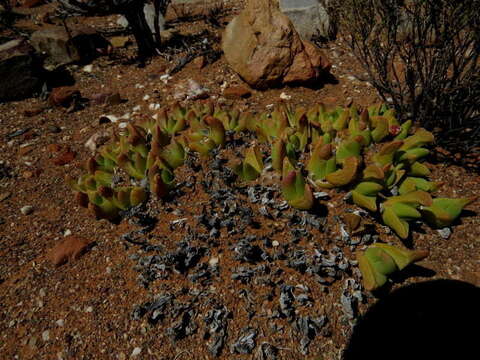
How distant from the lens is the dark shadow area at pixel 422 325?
1609mm

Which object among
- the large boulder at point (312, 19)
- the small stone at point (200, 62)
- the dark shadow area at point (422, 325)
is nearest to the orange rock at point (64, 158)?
the small stone at point (200, 62)

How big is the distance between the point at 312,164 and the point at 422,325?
1065mm

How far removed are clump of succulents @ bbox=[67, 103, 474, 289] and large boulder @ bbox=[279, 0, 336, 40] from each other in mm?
2253

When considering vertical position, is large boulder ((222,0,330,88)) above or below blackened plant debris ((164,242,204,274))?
above

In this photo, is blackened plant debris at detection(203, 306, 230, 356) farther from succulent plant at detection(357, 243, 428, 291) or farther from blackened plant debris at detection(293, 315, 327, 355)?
succulent plant at detection(357, 243, 428, 291)

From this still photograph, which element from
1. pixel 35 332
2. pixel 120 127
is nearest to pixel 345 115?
pixel 120 127

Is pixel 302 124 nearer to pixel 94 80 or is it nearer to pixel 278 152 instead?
pixel 278 152

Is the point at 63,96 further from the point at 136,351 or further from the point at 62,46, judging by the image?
the point at 136,351

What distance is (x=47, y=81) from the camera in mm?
4160

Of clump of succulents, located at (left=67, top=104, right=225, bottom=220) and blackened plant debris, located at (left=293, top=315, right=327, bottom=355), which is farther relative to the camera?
clump of succulents, located at (left=67, top=104, right=225, bottom=220)

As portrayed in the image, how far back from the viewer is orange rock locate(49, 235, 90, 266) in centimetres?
210

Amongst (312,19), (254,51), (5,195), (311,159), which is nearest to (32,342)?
(5,195)

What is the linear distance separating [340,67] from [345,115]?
1.71 m

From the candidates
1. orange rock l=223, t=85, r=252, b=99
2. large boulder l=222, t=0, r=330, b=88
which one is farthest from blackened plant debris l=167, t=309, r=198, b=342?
large boulder l=222, t=0, r=330, b=88
